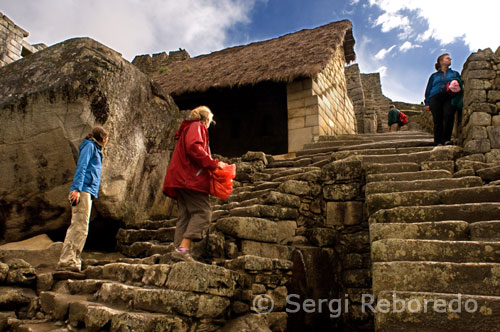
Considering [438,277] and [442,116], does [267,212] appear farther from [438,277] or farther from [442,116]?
[442,116]

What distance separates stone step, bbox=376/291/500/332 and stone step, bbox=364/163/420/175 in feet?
7.36

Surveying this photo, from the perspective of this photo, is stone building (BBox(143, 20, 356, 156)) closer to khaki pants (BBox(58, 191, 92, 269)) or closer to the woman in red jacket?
the woman in red jacket

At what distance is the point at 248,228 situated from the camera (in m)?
3.42

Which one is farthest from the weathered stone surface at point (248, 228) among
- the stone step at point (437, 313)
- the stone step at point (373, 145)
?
the stone step at point (373, 145)

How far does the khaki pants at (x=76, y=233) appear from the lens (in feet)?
11.8

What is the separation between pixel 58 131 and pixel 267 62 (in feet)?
18.6

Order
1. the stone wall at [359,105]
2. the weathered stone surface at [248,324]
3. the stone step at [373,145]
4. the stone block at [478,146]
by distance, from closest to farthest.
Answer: the weathered stone surface at [248,324] → the stone block at [478,146] → the stone step at [373,145] → the stone wall at [359,105]

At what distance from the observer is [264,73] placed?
8.30 meters

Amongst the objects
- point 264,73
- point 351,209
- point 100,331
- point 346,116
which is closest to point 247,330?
point 100,331

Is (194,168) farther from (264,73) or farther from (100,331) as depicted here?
(264,73)

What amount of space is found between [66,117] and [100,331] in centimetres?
299

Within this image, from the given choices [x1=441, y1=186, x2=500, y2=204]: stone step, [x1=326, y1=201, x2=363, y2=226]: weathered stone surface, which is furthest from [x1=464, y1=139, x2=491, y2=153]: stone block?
[x1=326, y1=201, x2=363, y2=226]: weathered stone surface

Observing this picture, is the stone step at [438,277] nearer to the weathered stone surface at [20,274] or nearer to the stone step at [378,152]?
the stone step at [378,152]

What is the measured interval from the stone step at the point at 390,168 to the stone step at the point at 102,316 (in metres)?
2.89
